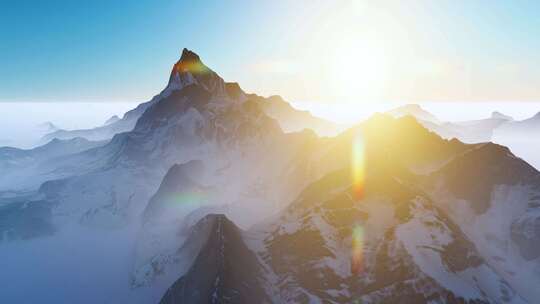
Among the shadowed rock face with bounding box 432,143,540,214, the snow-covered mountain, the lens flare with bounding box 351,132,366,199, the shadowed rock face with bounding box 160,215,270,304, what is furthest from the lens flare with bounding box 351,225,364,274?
the shadowed rock face with bounding box 432,143,540,214

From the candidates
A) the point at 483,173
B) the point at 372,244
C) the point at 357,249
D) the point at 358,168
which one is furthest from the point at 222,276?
the point at 483,173

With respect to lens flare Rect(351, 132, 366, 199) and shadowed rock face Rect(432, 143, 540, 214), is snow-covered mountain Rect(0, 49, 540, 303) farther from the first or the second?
lens flare Rect(351, 132, 366, 199)

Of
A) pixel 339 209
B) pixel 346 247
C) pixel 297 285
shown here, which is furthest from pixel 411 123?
pixel 297 285

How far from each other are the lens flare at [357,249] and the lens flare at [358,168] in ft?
60.9

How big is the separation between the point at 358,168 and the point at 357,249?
5098 centimetres

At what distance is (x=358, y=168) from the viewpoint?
149m

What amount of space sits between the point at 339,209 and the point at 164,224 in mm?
109235

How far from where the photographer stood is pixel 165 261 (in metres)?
140

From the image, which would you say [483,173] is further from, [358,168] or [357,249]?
[357,249]

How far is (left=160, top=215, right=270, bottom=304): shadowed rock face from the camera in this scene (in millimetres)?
90812

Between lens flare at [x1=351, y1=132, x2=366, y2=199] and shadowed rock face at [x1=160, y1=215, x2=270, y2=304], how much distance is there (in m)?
53.5

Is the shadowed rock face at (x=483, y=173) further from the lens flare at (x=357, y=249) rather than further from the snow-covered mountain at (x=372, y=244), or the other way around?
the lens flare at (x=357, y=249)

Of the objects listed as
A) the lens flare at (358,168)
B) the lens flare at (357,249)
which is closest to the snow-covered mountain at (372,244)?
the lens flare at (357,249)

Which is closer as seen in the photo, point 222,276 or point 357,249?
point 222,276
